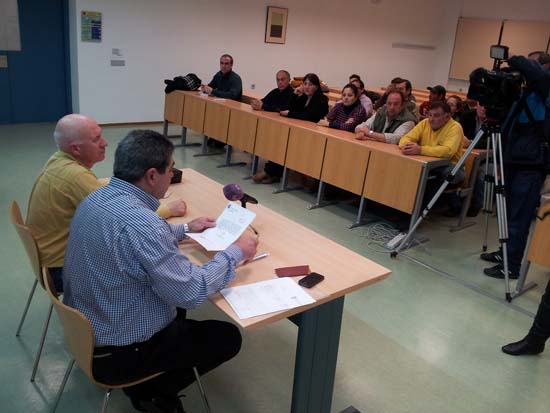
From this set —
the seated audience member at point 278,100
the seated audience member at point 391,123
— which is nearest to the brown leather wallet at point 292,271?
the seated audience member at point 391,123

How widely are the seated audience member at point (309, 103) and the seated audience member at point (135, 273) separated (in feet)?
12.7

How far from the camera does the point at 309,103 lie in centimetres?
540

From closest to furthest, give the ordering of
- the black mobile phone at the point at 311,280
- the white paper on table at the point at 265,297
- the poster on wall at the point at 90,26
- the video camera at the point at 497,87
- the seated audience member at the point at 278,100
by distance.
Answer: the white paper on table at the point at 265,297 → the black mobile phone at the point at 311,280 → the video camera at the point at 497,87 → the seated audience member at the point at 278,100 → the poster on wall at the point at 90,26

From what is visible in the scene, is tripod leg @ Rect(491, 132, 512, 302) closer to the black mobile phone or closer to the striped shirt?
the black mobile phone

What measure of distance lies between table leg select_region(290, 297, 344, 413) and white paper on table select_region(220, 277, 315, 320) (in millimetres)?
125

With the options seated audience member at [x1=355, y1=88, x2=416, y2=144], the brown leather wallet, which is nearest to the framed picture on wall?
seated audience member at [x1=355, y1=88, x2=416, y2=144]

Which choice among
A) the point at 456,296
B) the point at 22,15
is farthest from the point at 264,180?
the point at 22,15

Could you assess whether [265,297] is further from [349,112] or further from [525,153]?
[349,112]

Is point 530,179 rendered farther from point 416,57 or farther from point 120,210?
point 416,57

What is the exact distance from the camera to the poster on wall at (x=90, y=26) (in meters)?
6.74

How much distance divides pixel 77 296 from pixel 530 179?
3.07 meters

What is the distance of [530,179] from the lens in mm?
3369

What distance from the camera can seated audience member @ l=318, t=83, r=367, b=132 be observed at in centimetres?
499

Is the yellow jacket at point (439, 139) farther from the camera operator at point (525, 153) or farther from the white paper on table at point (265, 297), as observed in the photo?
the white paper on table at point (265, 297)
